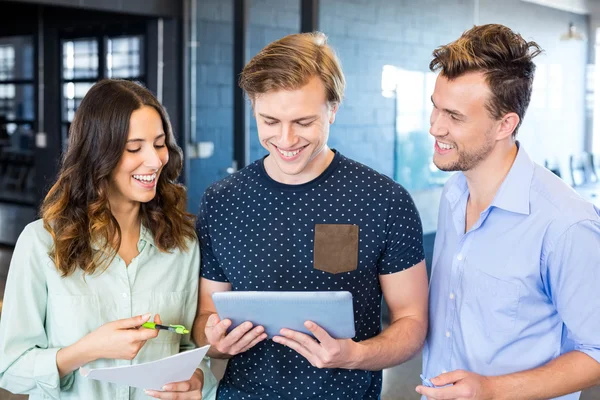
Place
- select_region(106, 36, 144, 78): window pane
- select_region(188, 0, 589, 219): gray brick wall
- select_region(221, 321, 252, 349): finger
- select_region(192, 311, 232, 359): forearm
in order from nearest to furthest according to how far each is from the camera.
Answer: select_region(221, 321, 252, 349): finger < select_region(192, 311, 232, 359): forearm < select_region(188, 0, 589, 219): gray brick wall < select_region(106, 36, 144, 78): window pane

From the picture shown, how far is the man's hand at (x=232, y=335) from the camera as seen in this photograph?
155 centimetres

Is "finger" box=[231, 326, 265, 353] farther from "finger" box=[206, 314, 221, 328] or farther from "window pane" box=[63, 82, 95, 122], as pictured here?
"window pane" box=[63, 82, 95, 122]

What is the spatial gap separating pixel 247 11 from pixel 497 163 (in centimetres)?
395

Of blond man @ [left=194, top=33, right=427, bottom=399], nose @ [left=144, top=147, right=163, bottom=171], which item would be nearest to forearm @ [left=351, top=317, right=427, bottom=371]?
blond man @ [left=194, top=33, right=427, bottom=399]

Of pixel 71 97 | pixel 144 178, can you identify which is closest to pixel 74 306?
pixel 144 178

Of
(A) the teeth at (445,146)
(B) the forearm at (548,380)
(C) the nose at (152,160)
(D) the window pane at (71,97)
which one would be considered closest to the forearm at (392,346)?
(B) the forearm at (548,380)

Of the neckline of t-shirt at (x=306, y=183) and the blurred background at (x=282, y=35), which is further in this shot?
the blurred background at (x=282, y=35)

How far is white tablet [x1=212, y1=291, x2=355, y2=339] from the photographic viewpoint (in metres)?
1.44

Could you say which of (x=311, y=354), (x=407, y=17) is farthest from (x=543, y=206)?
(x=407, y=17)

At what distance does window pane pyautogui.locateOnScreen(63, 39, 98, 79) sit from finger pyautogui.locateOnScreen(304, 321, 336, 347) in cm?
585

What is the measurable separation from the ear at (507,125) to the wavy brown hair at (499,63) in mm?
11

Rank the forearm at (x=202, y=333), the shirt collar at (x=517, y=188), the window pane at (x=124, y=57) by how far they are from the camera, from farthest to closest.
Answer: the window pane at (x=124, y=57)
the forearm at (x=202, y=333)
the shirt collar at (x=517, y=188)

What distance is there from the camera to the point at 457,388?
151cm

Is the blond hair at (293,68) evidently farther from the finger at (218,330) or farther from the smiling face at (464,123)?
the finger at (218,330)
